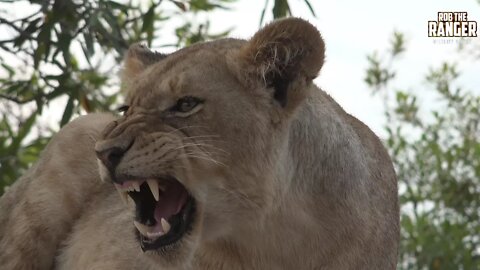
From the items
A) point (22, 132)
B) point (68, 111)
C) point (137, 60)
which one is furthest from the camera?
point (22, 132)

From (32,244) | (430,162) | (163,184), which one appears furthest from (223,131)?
(430,162)

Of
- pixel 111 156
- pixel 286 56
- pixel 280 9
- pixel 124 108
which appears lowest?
pixel 111 156

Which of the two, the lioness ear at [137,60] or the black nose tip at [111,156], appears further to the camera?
the lioness ear at [137,60]

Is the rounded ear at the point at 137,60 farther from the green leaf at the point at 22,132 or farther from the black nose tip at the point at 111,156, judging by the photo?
the green leaf at the point at 22,132

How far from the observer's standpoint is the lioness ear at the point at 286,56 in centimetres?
343

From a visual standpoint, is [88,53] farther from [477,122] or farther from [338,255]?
[477,122]

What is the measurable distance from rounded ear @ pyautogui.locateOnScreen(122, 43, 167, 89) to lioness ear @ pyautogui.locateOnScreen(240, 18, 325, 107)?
57 cm

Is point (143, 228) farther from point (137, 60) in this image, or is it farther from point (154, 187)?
point (137, 60)

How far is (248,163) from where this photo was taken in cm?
337

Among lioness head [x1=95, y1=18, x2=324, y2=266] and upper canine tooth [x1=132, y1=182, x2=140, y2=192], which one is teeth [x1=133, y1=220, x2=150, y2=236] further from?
upper canine tooth [x1=132, y1=182, x2=140, y2=192]

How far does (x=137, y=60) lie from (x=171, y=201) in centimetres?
76

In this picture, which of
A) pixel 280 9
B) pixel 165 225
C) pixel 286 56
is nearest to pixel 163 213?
pixel 165 225

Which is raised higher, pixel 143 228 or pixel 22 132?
pixel 22 132

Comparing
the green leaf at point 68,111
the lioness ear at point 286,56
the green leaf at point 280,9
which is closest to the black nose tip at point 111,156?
the lioness ear at point 286,56
